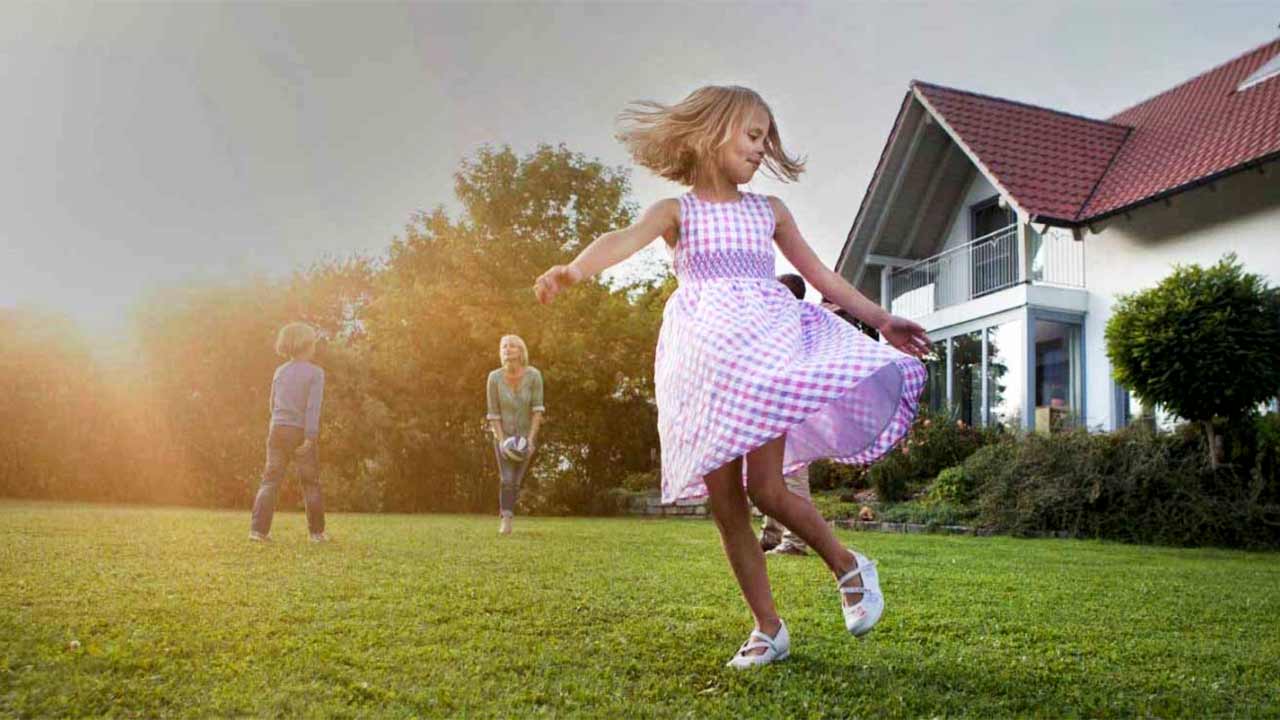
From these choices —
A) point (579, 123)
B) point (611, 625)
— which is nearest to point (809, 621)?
point (611, 625)

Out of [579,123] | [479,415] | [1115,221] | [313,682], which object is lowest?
[313,682]

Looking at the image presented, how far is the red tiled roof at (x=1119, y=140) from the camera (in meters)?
14.7

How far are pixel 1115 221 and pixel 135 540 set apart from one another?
14471 mm

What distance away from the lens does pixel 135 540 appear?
22.6ft

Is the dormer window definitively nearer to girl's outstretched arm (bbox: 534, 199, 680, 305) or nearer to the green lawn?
the green lawn

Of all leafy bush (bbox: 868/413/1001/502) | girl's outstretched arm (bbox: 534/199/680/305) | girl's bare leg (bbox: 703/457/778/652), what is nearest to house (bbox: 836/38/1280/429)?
leafy bush (bbox: 868/413/1001/502)

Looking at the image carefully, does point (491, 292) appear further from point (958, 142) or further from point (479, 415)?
point (958, 142)

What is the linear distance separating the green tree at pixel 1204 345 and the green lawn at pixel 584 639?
6024 millimetres

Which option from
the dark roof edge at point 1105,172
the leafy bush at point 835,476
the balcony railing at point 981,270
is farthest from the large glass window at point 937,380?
the dark roof edge at point 1105,172

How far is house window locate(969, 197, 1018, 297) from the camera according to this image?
17969 mm

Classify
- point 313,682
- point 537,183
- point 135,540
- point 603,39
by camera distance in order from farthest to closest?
1. point 537,183
2. point 603,39
3. point 135,540
4. point 313,682

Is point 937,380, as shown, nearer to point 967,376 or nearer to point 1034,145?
point 967,376

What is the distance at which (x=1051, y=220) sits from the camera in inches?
618

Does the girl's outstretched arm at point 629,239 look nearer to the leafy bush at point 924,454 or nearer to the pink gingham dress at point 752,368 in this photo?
the pink gingham dress at point 752,368
